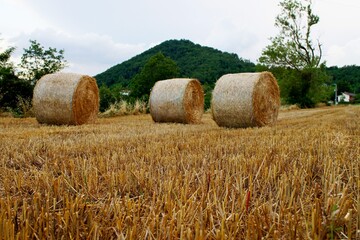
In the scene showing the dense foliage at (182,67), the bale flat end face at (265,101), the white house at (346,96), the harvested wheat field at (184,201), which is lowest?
the harvested wheat field at (184,201)

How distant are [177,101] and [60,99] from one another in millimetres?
3274

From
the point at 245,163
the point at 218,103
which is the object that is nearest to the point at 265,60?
the point at 218,103

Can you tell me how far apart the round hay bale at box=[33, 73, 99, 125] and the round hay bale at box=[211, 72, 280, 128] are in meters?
3.54

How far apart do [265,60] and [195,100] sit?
931 inches

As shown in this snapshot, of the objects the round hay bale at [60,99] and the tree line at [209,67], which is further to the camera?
the tree line at [209,67]

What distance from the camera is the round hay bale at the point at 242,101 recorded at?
27.8 ft

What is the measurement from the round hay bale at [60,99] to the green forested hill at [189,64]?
2078 centimetres

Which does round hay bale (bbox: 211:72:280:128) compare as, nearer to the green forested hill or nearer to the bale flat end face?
the bale flat end face

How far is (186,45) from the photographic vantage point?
40906mm

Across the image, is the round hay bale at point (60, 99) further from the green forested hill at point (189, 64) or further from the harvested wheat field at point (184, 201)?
the green forested hill at point (189, 64)

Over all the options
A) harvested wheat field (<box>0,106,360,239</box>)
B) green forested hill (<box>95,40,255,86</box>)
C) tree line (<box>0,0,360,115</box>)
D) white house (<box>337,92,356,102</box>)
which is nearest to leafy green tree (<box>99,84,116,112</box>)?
tree line (<box>0,0,360,115</box>)

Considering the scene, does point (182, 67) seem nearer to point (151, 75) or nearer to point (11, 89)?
point (151, 75)

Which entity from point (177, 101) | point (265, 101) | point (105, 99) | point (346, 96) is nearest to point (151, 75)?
point (105, 99)

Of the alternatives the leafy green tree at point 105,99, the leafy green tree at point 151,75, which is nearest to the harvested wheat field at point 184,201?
the leafy green tree at point 105,99
